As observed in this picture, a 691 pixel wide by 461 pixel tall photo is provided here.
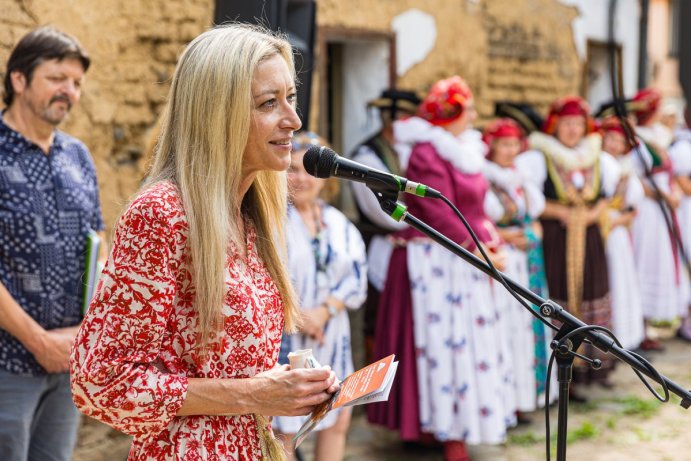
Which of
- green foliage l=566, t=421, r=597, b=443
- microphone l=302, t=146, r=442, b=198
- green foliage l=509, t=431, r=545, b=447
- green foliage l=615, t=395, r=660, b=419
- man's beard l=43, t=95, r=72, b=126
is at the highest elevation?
man's beard l=43, t=95, r=72, b=126

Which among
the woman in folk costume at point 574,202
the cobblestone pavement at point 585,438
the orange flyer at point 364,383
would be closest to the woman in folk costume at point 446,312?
the cobblestone pavement at point 585,438

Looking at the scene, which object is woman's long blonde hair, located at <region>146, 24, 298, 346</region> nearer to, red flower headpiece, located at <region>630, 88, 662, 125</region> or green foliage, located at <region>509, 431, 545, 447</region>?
green foliage, located at <region>509, 431, 545, 447</region>

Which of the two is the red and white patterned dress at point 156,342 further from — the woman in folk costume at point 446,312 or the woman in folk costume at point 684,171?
the woman in folk costume at point 684,171

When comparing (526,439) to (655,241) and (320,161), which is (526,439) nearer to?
(655,241)

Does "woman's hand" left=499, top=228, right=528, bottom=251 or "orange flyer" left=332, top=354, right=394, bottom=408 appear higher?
"orange flyer" left=332, top=354, right=394, bottom=408

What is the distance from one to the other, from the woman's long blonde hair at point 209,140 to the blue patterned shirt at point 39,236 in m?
1.23

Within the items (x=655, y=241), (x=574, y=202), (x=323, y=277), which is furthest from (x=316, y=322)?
(x=655, y=241)

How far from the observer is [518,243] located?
557 cm

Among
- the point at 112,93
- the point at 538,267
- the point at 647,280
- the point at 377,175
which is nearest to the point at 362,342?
the point at 538,267

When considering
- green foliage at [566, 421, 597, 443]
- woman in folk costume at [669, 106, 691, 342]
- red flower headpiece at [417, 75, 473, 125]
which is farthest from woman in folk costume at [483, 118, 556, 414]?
woman in folk costume at [669, 106, 691, 342]

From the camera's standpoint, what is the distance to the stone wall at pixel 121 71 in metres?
4.25

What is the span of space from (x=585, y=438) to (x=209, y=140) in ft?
13.8

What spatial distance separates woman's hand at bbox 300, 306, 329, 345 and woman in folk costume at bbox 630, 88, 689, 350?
4.27 meters

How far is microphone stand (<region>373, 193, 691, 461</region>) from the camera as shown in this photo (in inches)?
77.7
